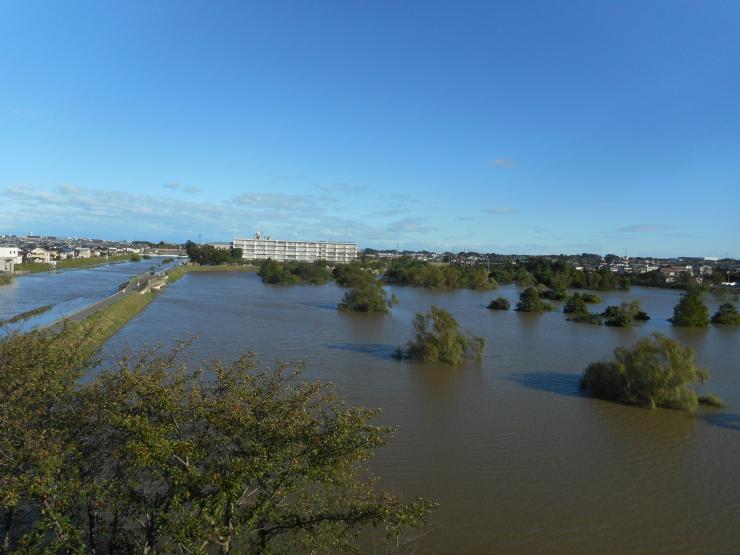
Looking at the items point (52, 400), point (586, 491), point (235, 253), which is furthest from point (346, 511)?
point (235, 253)

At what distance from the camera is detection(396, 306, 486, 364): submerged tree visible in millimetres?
14141

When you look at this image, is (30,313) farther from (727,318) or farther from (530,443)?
(727,318)

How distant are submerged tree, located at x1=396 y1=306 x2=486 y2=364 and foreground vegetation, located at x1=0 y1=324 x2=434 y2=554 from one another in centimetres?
1024

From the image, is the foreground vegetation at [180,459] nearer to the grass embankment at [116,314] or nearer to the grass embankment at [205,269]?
the grass embankment at [116,314]

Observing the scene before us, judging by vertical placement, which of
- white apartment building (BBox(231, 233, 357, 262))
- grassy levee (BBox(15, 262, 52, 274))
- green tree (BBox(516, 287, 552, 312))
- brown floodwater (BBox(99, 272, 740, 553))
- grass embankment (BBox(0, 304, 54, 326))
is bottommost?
brown floodwater (BBox(99, 272, 740, 553))

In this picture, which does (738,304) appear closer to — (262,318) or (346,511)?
(262,318)

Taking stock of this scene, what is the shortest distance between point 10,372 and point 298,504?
7.46 feet

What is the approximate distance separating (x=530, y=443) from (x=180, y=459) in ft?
21.5

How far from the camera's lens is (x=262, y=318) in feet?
71.1

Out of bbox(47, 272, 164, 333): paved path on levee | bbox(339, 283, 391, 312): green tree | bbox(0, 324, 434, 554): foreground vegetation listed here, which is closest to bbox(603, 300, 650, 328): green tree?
bbox(339, 283, 391, 312): green tree

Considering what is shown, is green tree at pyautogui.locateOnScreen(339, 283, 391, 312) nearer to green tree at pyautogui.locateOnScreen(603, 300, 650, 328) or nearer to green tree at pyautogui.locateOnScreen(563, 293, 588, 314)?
green tree at pyautogui.locateOnScreen(563, 293, 588, 314)

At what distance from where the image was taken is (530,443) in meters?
8.46

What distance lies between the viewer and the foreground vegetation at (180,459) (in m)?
3.12

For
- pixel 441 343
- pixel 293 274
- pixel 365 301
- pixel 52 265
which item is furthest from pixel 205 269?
pixel 441 343
